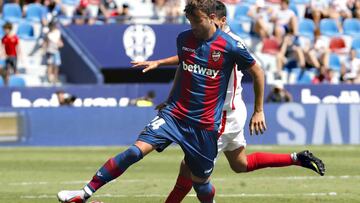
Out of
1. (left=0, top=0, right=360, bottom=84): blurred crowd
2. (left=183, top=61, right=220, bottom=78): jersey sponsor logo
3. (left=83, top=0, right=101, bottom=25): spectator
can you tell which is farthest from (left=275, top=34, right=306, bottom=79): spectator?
(left=183, top=61, right=220, bottom=78): jersey sponsor logo

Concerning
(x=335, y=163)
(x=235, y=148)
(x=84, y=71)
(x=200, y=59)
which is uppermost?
(x=200, y=59)

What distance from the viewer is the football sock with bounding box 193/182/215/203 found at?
9.98m

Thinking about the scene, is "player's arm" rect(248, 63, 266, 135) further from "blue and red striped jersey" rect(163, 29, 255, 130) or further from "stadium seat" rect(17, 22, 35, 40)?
"stadium seat" rect(17, 22, 35, 40)

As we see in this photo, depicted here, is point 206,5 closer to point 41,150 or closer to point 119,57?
point 41,150

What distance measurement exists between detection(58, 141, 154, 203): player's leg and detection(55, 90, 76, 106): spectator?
1483 centimetres

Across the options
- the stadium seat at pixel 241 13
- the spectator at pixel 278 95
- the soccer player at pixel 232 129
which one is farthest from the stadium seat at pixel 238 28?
the soccer player at pixel 232 129

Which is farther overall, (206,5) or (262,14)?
(262,14)

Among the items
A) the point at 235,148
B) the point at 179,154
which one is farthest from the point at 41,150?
the point at 235,148

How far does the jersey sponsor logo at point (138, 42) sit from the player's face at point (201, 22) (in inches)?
707

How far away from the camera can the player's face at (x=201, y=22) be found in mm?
9344

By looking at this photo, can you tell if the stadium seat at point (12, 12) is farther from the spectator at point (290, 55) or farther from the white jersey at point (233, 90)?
the white jersey at point (233, 90)

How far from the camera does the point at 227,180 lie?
48.6ft

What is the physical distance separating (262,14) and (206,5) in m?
19.7

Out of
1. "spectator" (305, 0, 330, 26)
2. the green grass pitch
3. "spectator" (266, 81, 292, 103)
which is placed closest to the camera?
the green grass pitch
